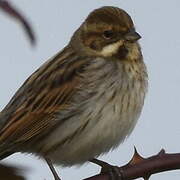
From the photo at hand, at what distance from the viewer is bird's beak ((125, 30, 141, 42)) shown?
3670 mm

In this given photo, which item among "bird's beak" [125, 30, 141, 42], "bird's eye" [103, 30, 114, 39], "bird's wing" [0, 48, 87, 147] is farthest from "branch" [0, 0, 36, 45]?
"bird's eye" [103, 30, 114, 39]

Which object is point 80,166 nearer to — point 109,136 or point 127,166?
point 109,136

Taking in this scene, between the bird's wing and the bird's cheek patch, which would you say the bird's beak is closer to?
the bird's cheek patch

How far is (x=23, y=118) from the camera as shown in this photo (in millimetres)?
3551

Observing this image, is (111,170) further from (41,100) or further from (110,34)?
(110,34)

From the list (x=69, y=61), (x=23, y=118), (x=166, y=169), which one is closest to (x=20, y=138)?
(x=23, y=118)

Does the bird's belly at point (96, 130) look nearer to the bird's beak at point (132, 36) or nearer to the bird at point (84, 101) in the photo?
the bird at point (84, 101)

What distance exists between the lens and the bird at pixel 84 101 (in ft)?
11.4

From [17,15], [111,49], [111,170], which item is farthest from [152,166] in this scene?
[111,49]

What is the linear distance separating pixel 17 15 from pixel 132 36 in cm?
294

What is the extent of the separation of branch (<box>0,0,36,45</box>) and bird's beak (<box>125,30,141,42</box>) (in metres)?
2.89

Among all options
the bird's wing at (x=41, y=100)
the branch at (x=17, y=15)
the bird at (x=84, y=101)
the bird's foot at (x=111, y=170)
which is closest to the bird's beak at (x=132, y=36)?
the bird at (x=84, y=101)

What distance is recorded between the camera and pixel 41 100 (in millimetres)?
3641

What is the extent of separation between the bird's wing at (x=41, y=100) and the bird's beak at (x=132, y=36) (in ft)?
1.46
